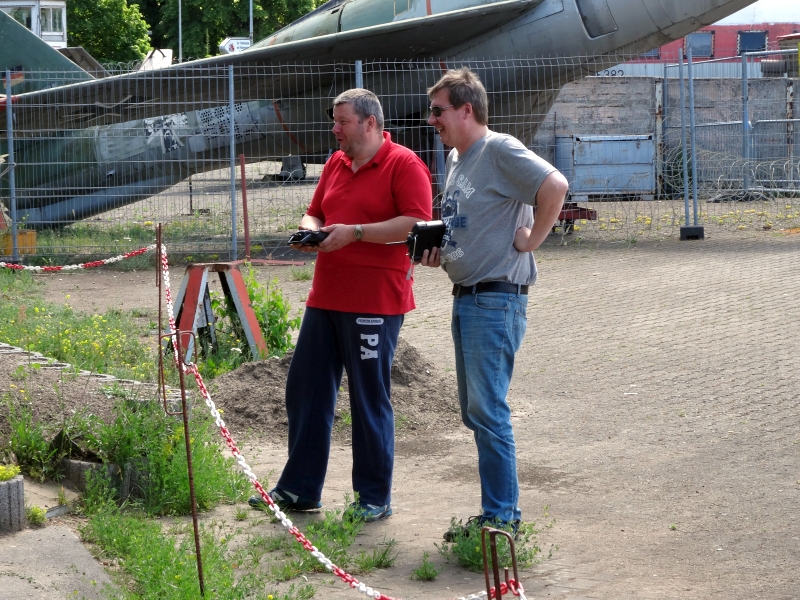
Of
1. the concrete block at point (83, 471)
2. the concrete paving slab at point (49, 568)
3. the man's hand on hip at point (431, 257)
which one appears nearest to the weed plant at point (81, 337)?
the concrete block at point (83, 471)

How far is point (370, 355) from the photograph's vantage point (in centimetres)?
442

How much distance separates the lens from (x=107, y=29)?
146 ft

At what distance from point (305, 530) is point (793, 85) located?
21.6 m

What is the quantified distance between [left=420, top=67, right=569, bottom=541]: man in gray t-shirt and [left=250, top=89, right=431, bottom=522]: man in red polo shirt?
341mm

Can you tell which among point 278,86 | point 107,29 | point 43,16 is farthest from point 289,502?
point 107,29

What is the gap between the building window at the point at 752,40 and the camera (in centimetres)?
3672

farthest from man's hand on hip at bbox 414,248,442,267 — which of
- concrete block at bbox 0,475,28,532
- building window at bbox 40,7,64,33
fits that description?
building window at bbox 40,7,64,33

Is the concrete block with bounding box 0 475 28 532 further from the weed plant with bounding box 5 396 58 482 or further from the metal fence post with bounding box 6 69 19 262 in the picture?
the metal fence post with bounding box 6 69 19 262

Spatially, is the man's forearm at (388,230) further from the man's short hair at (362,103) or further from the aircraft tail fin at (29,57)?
the aircraft tail fin at (29,57)

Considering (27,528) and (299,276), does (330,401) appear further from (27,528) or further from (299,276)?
(299,276)

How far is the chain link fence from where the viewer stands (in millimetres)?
14039

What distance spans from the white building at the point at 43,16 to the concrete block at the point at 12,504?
38.0 metres

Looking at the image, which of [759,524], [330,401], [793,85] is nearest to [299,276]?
[330,401]

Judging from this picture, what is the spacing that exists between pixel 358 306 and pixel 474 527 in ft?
3.56
